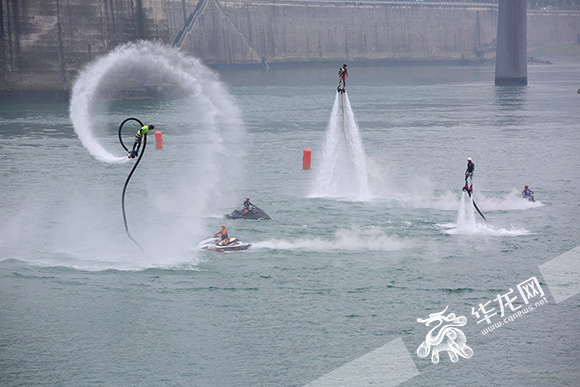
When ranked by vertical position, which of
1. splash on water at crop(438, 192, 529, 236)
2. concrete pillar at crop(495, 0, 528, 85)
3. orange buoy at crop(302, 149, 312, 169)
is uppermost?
concrete pillar at crop(495, 0, 528, 85)

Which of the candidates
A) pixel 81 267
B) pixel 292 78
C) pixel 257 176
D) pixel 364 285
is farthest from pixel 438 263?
pixel 292 78

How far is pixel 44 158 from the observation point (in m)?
69.2

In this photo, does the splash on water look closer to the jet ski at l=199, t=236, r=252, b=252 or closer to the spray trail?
the jet ski at l=199, t=236, r=252, b=252

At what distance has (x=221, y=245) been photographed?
3947 centimetres

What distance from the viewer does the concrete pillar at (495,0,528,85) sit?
497 feet

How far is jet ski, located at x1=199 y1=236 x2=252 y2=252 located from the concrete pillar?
12619cm

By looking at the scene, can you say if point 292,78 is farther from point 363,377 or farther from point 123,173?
point 363,377

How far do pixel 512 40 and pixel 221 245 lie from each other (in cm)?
12751

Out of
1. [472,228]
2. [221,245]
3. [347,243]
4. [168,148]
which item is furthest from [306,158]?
[221,245]

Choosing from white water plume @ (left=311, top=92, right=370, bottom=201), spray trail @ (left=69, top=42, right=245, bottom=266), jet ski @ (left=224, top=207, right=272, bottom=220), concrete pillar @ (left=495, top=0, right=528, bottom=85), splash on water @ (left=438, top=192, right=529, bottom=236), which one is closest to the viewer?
spray trail @ (left=69, top=42, right=245, bottom=266)

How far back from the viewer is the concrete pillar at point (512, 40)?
152 m

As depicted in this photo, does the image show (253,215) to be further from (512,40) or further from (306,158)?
(512,40)

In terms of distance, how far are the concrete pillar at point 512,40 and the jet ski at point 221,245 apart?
126m

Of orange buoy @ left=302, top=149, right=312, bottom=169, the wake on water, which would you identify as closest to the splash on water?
the wake on water
